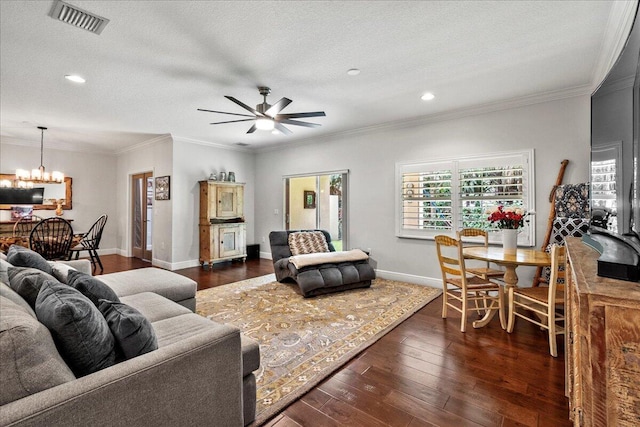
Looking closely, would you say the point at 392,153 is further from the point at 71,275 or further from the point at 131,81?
the point at 71,275

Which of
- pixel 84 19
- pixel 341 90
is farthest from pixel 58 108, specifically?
pixel 341 90

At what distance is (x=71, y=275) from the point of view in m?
1.74

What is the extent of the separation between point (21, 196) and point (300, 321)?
6.56m

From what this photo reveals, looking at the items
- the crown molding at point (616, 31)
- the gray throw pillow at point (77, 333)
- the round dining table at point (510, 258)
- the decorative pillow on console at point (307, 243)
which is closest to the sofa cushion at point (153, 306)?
the gray throw pillow at point (77, 333)

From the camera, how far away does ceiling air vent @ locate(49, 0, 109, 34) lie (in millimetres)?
2111

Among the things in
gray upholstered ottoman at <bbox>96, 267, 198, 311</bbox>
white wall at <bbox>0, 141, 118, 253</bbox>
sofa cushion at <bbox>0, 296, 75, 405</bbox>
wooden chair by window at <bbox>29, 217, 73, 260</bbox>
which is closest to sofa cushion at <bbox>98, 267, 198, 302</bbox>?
gray upholstered ottoman at <bbox>96, 267, 198, 311</bbox>

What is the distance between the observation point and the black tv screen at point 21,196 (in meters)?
5.85

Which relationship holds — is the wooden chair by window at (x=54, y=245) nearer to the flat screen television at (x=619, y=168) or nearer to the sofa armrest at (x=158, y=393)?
the sofa armrest at (x=158, y=393)

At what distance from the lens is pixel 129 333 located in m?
1.27

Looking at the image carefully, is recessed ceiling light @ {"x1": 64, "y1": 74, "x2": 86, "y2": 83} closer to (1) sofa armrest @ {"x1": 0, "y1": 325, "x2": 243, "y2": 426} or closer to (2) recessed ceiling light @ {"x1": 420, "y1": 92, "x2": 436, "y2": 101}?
(1) sofa armrest @ {"x1": 0, "y1": 325, "x2": 243, "y2": 426}

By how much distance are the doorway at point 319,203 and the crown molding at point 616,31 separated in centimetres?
358

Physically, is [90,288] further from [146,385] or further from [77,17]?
[77,17]

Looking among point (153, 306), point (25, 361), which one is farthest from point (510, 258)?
point (25, 361)

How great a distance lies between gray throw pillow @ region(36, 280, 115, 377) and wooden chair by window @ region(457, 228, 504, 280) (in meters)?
3.27
